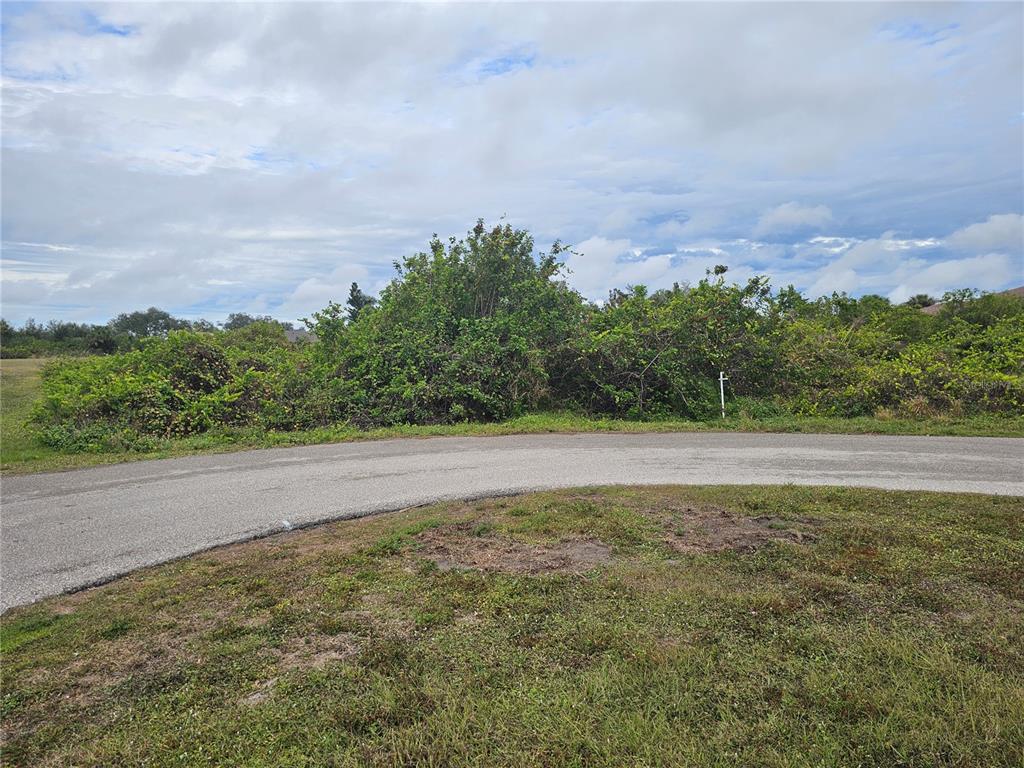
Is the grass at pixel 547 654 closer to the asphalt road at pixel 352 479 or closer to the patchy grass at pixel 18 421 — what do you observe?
the asphalt road at pixel 352 479

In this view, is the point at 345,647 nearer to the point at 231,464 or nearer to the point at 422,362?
the point at 231,464

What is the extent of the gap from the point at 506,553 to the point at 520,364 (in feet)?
33.5

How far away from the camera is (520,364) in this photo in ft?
48.8

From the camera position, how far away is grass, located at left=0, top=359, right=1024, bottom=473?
10.3m

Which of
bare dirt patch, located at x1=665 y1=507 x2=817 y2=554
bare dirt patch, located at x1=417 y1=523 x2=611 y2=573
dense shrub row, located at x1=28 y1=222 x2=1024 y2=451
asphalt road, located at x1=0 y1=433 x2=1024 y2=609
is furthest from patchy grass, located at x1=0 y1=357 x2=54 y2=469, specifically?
bare dirt patch, located at x1=665 y1=507 x2=817 y2=554

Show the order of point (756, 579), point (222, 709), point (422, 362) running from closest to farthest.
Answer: point (222, 709)
point (756, 579)
point (422, 362)

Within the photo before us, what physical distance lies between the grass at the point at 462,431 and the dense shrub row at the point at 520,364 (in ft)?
2.52

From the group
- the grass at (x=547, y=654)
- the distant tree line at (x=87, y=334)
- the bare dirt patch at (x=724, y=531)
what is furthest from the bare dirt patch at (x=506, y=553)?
the distant tree line at (x=87, y=334)

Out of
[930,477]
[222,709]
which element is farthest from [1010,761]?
[930,477]

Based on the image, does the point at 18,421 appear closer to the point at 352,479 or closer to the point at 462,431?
the point at 462,431

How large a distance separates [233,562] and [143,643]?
1.36 m

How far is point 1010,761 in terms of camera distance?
2410 mm

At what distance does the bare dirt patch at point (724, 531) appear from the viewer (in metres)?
Answer: 4.89

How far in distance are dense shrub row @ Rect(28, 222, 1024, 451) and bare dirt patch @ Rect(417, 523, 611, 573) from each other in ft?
28.3
